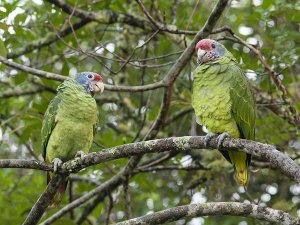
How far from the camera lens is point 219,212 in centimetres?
297

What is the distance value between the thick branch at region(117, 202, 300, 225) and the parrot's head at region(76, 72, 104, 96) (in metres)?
1.69

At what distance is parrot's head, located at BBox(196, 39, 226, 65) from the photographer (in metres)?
4.14

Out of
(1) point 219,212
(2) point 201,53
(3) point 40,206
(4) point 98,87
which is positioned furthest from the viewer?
(4) point 98,87

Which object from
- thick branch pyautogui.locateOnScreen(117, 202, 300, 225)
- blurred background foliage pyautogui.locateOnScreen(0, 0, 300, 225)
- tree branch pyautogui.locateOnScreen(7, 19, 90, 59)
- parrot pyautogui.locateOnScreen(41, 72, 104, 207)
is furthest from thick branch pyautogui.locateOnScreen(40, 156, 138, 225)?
tree branch pyautogui.locateOnScreen(7, 19, 90, 59)

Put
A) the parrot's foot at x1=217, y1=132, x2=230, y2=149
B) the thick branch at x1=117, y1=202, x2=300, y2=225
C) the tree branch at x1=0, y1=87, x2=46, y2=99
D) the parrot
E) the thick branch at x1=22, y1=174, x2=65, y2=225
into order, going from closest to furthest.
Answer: the thick branch at x1=117, y1=202, x2=300, y2=225
the parrot's foot at x1=217, y1=132, x2=230, y2=149
the thick branch at x1=22, y1=174, x2=65, y2=225
the parrot
the tree branch at x1=0, y1=87, x2=46, y2=99

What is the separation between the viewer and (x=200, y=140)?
10.9 feet

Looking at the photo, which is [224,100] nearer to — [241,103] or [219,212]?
[241,103]

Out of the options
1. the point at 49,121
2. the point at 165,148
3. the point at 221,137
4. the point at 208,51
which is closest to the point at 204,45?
the point at 208,51

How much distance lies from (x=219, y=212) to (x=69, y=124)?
171 cm

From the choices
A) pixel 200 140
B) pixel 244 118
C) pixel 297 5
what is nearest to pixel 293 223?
pixel 200 140

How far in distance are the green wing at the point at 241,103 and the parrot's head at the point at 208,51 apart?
8.6 inches

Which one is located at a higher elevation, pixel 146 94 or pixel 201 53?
pixel 201 53

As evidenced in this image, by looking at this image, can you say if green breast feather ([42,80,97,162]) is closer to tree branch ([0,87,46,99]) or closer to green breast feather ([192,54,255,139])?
green breast feather ([192,54,255,139])

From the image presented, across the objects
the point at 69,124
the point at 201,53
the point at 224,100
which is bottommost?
the point at 69,124
